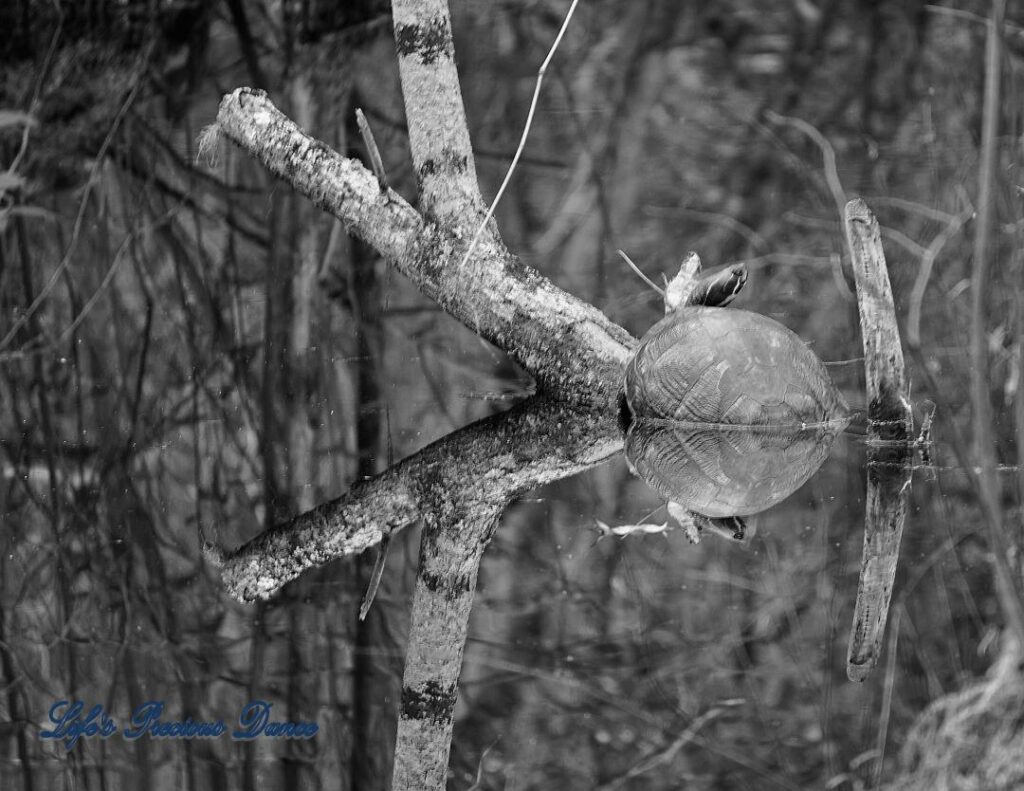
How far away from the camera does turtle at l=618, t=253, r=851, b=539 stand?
117cm

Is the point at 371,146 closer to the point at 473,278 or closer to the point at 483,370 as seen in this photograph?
the point at 473,278

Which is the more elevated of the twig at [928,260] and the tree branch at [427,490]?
the twig at [928,260]

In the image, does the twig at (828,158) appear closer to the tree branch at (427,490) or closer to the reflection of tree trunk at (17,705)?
the tree branch at (427,490)

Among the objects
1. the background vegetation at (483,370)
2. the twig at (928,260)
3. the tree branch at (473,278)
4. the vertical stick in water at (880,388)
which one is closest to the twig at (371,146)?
the tree branch at (473,278)

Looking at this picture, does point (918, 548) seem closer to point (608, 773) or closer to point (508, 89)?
point (608, 773)

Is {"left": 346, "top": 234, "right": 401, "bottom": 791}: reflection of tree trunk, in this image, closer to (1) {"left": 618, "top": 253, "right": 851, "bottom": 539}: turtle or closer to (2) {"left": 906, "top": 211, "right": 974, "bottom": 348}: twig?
(1) {"left": 618, "top": 253, "right": 851, "bottom": 539}: turtle

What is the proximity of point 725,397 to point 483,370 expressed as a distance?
56 cm

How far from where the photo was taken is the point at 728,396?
1.22 m

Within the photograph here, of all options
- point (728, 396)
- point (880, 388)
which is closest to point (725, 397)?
point (728, 396)

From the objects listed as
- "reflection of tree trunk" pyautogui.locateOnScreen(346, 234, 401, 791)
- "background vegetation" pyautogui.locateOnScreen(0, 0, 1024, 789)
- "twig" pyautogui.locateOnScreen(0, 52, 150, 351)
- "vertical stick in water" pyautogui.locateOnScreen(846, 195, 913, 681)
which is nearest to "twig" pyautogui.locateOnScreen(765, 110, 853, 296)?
"background vegetation" pyautogui.locateOnScreen(0, 0, 1024, 789)

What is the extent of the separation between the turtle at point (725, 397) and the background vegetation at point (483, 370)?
0.05 metres

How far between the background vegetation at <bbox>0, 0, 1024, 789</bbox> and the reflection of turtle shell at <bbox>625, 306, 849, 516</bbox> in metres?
0.06

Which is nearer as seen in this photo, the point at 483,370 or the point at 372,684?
the point at 372,684

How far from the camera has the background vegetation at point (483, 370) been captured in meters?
0.96
